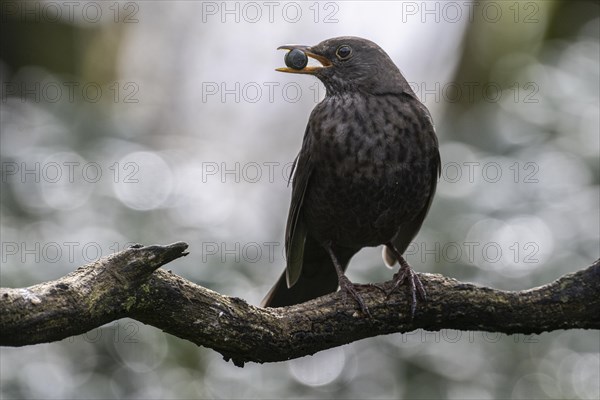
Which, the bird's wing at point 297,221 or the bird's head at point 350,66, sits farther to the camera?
the bird's head at point 350,66

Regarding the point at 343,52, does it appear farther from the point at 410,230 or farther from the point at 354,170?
the point at 410,230

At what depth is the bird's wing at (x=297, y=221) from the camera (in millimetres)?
4578

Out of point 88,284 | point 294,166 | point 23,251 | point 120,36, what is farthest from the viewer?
point 120,36

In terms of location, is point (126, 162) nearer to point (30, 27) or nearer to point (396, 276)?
point (396, 276)

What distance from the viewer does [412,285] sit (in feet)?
12.7

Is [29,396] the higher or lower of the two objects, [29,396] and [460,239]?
the lower

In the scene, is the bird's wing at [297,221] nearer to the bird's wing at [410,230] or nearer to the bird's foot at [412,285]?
the bird's wing at [410,230]

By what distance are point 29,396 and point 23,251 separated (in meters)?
0.82

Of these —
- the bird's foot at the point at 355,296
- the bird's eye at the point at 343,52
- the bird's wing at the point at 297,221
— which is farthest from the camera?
the bird's eye at the point at 343,52

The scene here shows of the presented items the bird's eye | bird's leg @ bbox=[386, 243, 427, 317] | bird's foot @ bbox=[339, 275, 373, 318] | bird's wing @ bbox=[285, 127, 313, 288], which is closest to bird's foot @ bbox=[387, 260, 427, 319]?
bird's leg @ bbox=[386, 243, 427, 317]

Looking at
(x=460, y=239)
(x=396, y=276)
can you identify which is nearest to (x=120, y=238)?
(x=396, y=276)

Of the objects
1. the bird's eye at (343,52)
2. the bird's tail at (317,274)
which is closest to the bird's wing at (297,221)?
the bird's tail at (317,274)

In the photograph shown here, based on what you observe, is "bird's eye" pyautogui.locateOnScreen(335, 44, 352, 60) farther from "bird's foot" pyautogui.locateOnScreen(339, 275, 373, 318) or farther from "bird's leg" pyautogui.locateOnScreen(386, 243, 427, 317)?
"bird's foot" pyautogui.locateOnScreen(339, 275, 373, 318)

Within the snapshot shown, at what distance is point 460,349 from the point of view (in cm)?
475
